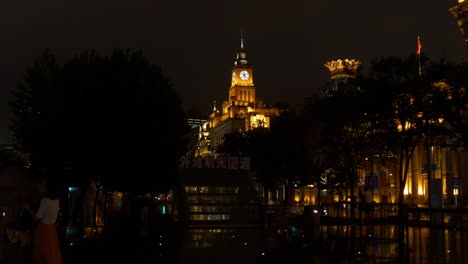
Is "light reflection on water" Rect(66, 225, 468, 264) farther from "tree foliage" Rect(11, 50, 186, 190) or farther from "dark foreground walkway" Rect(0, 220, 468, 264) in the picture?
"tree foliage" Rect(11, 50, 186, 190)

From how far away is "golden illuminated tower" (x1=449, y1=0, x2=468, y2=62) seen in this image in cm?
7151

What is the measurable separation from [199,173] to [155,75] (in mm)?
9536

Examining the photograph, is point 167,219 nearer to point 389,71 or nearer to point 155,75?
point 155,75

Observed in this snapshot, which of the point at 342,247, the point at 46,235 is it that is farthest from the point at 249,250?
the point at 46,235

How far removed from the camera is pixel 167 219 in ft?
135

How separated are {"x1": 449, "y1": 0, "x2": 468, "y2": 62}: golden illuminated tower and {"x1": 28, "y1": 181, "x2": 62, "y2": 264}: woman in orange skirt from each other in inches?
2631

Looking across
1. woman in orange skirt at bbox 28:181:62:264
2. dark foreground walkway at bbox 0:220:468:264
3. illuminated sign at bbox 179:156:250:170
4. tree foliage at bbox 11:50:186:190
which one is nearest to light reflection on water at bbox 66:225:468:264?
dark foreground walkway at bbox 0:220:468:264

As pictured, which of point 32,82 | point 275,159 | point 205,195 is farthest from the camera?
point 275,159

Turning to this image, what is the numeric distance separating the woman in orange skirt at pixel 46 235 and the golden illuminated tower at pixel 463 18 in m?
66.8

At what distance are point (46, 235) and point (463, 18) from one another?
229ft

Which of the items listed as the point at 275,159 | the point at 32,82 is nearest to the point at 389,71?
the point at 32,82

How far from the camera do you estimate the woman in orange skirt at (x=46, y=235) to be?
11.6m

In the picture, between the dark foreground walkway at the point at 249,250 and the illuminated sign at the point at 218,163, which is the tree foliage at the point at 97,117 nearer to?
the dark foreground walkway at the point at 249,250

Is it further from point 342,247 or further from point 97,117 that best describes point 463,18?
point 342,247
